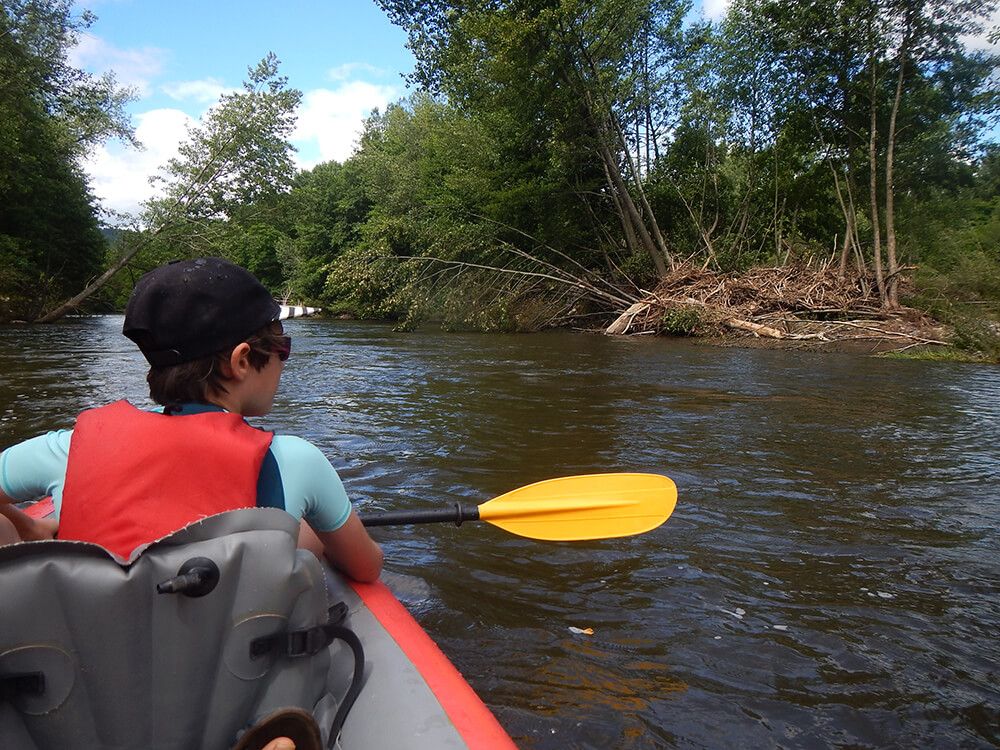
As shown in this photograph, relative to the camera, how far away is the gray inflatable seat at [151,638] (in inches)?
36.2

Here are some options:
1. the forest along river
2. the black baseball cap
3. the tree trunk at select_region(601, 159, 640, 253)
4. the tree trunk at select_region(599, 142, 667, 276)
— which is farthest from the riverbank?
the black baseball cap

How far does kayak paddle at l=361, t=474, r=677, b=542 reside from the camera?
7.52ft

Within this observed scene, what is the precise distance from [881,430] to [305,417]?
396cm

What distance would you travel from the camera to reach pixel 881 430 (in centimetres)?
475

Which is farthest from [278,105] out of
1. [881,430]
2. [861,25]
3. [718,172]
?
[881,430]

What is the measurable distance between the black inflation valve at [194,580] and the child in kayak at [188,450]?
0.40 feet

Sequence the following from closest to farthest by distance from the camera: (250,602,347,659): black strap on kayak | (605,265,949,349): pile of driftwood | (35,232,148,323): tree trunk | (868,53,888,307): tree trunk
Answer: (250,602,347,659): black strap on kayak < (605,265,949,349): pile of driftwood < (868,53,888,307): tree trunk < (35,232,148,323): tree trunk

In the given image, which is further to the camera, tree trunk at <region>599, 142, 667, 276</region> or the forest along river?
tree trunk at <region>599, 142, 667, 276</region>

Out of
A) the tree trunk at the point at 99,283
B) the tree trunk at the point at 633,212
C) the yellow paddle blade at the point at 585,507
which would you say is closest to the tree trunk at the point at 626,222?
the tree trunk at the point at 633,212

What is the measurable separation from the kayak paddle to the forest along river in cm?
23

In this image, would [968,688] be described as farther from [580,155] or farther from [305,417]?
[580,155]

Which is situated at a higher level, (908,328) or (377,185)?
(377,185)

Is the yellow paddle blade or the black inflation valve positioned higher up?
the black inflation valve

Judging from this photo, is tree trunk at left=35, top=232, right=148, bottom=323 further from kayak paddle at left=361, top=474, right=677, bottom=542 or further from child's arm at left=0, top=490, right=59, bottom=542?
child's arm at left=0, top=490, right=59, bottom=542
